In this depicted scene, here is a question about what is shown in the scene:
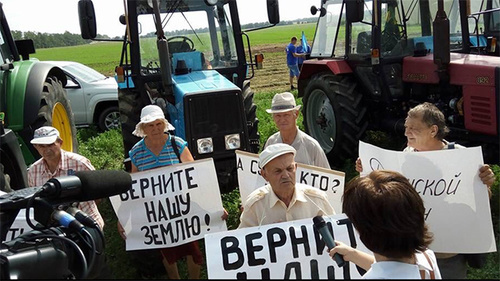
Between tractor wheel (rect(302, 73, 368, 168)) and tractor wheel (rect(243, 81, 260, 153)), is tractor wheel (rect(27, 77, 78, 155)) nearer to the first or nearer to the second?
tractor wheel (rect(243, 81, 260, 153))

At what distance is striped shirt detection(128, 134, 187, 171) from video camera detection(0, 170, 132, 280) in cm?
254

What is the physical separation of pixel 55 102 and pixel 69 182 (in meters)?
5.24

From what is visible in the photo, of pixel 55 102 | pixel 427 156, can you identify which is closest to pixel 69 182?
pixel 427 156

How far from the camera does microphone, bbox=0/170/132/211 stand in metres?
1.69

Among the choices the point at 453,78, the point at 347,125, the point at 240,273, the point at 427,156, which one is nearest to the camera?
the point at 240,273

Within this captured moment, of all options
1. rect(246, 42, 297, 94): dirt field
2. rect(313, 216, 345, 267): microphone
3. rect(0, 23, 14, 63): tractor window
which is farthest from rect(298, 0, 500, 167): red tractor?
rect(246, 42, 297, 94): dirt field

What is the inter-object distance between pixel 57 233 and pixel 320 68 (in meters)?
6.83

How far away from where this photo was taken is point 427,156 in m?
3.65

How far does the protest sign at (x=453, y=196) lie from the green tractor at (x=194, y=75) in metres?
2.65

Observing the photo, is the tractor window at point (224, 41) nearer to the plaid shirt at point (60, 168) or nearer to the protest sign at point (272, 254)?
the plaid shirt at point (60, 168)

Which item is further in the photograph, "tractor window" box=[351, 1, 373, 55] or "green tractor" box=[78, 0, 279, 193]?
"tractor window" box=[351, 1, 373, 55]

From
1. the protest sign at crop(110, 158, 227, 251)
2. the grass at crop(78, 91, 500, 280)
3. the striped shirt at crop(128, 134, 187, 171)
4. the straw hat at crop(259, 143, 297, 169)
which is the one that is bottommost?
the grass at crop(78, 91, 500, 280)

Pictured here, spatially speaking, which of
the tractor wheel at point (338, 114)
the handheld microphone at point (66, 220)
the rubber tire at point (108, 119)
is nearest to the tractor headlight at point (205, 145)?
the tractor wheel at point (338, 114)

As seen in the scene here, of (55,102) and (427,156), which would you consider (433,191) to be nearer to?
(427,156)
